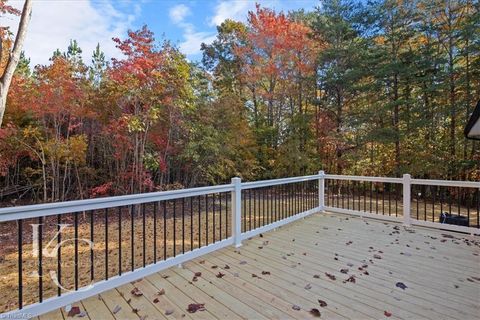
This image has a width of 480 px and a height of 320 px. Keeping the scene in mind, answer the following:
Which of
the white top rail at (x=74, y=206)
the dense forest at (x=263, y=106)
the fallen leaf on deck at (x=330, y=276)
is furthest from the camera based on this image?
the dense forest at (x=263, y=106)

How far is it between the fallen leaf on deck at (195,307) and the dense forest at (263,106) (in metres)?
4.82

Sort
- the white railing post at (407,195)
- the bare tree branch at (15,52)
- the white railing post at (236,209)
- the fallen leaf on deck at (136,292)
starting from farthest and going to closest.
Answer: the white railing post at (407,195) → the bare tree branch at (15,52) → the white railing post at (236,209) → the fallen leaf on deck at (136,292)

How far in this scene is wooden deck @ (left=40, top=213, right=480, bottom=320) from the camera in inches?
81.8

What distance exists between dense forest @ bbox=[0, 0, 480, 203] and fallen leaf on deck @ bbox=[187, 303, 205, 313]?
4.82 meters

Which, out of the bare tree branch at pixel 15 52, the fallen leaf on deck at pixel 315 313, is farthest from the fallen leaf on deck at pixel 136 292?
the bare tree branch at pixel 15 52

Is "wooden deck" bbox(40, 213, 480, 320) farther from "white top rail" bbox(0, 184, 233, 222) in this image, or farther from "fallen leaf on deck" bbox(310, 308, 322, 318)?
"white top rail" bbox(0, 184, 233, 222)

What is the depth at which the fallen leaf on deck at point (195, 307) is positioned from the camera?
209cm

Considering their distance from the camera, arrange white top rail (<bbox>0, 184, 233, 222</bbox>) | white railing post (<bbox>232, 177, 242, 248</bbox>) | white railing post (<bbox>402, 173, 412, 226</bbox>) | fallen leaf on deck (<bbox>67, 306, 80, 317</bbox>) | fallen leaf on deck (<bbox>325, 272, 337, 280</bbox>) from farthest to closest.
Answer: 1. white railing post (<bbox>402, 173, 412, 226</bbox>)
2. white railing post (<bbox>232, 177, 242, 248</bbox>)
3. fallen leaf on deck (<bbox>325, 272, 337, 280</bbox>)
4. fallen leaf on deck (<bbox>67, 306, 80, 317</bbox>)
5. white top rail (<bbox>0, 184, 233, 222</bbox>)

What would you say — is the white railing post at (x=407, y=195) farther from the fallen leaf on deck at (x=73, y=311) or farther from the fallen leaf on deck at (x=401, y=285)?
the fallen leaf on deck at (x=73, y=311)

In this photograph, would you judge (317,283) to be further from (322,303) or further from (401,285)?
(401,285)

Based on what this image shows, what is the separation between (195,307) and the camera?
6.98ft

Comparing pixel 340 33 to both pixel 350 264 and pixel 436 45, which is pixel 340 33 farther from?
pixel 350 264

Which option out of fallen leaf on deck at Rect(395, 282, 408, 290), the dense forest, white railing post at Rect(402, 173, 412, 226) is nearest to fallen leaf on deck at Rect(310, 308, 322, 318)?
fallen leaf on deck at Rect(395, 282, 408, 290)

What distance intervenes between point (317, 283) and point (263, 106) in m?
9.59
